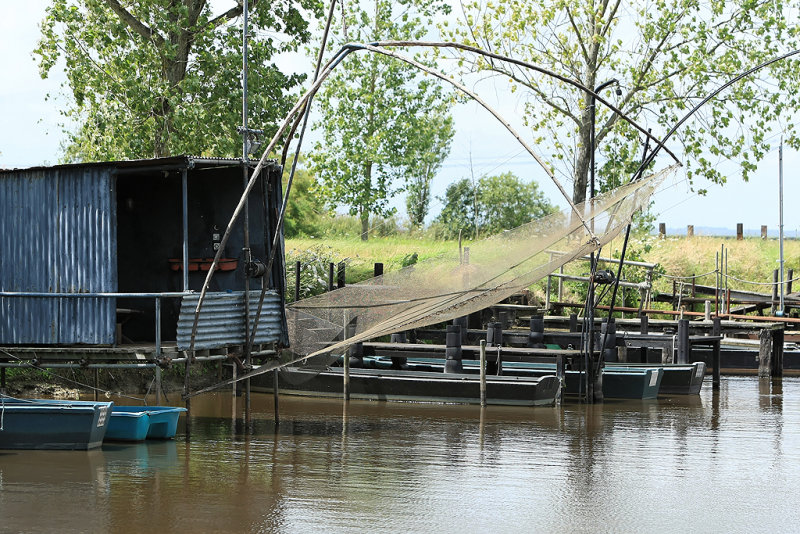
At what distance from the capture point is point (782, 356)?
28031 mm

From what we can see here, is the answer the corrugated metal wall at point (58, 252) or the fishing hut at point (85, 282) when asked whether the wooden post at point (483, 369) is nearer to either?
the fishing hut at point (85, 282)

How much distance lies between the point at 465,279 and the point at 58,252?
6022 mm

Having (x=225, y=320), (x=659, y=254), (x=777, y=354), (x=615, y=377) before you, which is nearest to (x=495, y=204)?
(x=659, y=254)

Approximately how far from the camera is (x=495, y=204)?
52.0 m

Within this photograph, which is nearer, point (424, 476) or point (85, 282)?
point (424, 476)

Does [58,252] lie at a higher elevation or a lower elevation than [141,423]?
higher

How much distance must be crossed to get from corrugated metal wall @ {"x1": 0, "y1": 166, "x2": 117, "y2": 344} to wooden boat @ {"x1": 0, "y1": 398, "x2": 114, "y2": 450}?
4.51 feet

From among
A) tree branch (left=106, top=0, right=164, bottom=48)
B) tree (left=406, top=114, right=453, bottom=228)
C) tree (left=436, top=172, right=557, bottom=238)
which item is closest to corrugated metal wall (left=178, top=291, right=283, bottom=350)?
tree branch (left=106, top=0, right=164, bottom=48)

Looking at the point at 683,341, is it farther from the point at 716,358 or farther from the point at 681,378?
the point at 716,358

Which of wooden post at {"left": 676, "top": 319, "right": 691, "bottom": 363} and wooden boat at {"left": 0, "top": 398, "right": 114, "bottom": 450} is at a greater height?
wooden post at {"left": 676, "top": 319, "right": 691, "bottom": 363}

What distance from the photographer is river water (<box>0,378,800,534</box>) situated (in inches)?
439

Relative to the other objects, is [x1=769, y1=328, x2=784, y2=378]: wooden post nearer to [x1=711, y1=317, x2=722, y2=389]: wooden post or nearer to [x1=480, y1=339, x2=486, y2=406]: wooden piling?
[x1=711, y1=317, x2=722, y2=389]: wooden post

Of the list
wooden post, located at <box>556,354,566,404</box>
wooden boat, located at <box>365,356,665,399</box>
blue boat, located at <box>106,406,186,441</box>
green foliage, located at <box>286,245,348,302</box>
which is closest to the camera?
blue boat, located at <box>106,406,186,441</box>

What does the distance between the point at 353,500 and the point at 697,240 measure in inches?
1508
